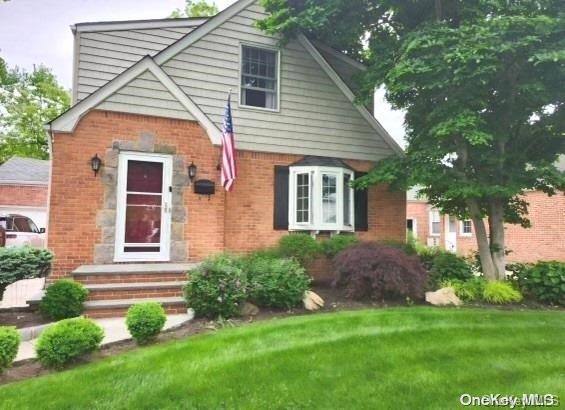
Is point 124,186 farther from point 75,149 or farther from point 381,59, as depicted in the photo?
point 381,59

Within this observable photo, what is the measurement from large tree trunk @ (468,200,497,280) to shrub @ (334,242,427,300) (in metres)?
2.08

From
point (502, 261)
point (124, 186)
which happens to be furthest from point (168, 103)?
point (502, 261)

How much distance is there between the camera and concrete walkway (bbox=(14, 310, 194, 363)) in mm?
4637

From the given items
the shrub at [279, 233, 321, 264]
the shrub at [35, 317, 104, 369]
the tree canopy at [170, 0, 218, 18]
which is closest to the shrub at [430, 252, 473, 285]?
the shrub at [279, 233, 321, 264]

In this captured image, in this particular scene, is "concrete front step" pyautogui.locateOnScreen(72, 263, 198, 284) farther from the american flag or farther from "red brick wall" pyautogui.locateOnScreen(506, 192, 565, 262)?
"red brick wall" pyautogui.locateOnScreen(506, 192, 565, 262)

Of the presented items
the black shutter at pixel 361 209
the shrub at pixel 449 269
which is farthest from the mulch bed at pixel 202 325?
the black shutter at pixel 361 209

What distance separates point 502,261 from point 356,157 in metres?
4.07

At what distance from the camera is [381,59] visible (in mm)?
8742

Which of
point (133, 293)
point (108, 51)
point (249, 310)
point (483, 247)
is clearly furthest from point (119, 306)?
point (483, 247)

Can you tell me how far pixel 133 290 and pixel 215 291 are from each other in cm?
171

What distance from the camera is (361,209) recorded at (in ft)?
32.8

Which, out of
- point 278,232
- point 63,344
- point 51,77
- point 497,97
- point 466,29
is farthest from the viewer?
point 51,77

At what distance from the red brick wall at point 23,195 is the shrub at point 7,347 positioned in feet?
68.6

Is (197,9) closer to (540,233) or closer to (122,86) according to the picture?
(122,86)
